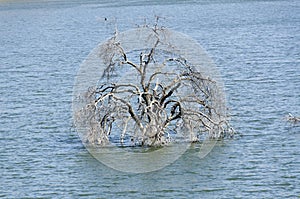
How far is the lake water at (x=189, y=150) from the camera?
83.3 feet

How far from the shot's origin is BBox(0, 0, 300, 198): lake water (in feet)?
83.3

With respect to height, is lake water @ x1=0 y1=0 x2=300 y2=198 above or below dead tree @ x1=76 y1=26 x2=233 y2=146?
below

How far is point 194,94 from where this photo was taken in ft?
94.1

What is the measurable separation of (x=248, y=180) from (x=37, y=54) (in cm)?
3322

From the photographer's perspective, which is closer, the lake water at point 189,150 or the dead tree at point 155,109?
the lake water at point 189,150

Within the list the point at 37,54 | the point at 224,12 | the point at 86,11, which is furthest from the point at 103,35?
the point at 86,11

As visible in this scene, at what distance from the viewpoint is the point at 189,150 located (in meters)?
28.4

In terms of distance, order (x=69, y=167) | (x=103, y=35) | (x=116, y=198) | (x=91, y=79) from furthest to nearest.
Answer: (x=103, y=35)
(x=91, y=79)
(x=69, y=167)
(x=116, y=198)

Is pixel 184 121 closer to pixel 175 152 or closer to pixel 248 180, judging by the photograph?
pixel 175 152

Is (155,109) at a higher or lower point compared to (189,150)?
higher

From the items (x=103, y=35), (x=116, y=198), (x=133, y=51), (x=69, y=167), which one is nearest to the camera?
(x=116, y=198)

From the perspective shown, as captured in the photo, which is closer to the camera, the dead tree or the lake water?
the lake water

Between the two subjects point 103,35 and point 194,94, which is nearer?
point 194,94

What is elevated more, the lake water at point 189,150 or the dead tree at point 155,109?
the dead tree at point 155,109
